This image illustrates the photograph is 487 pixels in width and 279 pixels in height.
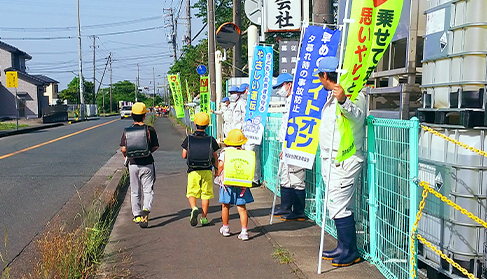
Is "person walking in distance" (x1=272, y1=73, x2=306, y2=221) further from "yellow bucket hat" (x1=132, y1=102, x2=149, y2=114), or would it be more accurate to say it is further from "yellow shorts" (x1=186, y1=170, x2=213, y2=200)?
"yellow bucket hat" (x1=132, y1=102, x2=149, y2=114)

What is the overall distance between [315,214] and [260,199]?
185 cm

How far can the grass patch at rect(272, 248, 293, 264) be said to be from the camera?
477 centimetres

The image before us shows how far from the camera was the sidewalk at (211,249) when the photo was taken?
176 inches

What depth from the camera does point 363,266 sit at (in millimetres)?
4527

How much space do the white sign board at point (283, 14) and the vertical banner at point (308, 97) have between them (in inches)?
185

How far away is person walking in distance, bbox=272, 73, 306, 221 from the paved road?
134 inches

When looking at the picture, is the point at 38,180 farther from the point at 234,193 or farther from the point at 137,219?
the point at 234,193

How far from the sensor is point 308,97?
18.1 feet

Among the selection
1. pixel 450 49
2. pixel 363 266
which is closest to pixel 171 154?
pixel 363 266

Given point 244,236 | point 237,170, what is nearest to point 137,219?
point 244,236

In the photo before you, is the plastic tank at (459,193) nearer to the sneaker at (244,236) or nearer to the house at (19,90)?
the sneaker at (244,236)

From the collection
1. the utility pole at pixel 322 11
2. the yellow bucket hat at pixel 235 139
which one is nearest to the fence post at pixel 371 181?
the yellow bucket hat at pixel 235 139

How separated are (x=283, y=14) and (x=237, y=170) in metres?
5.66

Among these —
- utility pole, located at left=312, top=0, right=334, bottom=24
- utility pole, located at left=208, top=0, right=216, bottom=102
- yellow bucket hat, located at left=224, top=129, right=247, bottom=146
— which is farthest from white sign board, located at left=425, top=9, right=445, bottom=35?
utility pole, located at left=208, top=0, right=216, bottom=102
